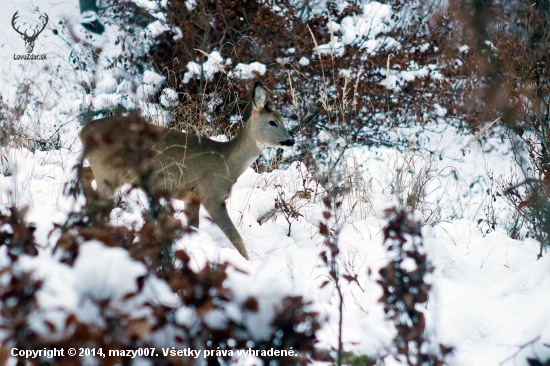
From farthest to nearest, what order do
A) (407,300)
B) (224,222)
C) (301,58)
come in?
(301,58) < (224,222) < (407,300)

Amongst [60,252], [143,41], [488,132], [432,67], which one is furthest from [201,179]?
[488,132]

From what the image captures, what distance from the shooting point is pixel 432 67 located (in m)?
9.84

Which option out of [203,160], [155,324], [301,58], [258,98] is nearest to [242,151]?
[203,160]

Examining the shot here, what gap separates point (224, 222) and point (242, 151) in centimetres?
71

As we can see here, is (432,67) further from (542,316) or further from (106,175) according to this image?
(542,316)

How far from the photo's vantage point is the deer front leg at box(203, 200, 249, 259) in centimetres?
368

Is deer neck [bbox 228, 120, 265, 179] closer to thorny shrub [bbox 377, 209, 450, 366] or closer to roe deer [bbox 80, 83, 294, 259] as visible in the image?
roe deer [bbox 80, 83, 294, 259]

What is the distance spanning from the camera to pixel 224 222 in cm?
405

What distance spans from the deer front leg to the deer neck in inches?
13.2

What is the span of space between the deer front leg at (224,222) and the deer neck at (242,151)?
336 millimetres

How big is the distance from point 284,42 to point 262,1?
633 millimetres

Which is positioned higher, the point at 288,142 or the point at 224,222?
the point at 288,142

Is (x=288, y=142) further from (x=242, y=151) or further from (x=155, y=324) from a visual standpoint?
(x=155, y=324)

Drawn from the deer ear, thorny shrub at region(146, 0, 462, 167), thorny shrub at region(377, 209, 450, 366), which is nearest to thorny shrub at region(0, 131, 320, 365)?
thorny shrub at region(377, 209, 450, 366)
